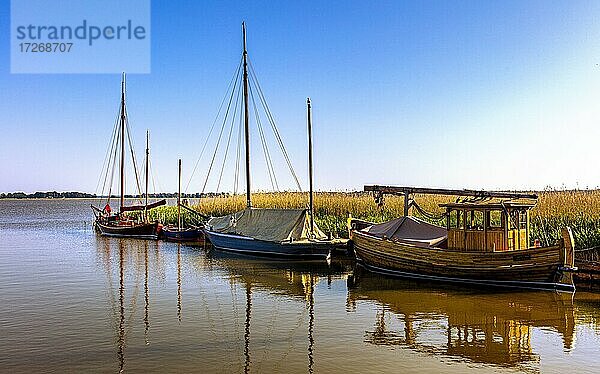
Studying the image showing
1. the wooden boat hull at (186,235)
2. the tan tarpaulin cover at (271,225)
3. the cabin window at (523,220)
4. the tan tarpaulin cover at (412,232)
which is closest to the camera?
the cabin window at (523,220)

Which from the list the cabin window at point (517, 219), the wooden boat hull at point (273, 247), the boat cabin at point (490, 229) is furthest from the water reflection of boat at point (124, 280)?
the cabin window at point (517, 219)

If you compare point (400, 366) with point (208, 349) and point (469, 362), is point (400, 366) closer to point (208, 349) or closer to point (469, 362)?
point (469, 362)

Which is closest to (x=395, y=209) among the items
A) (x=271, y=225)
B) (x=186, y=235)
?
(x=271, y=225)

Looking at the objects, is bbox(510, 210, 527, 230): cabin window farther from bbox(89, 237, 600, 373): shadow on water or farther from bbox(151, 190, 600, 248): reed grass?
bbox(151, 190, 600, 248): reed grass

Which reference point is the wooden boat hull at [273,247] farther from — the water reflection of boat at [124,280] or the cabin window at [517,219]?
the cabin window at [517,219]

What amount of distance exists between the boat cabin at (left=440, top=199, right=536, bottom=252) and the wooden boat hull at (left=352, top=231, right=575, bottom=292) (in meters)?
0.47

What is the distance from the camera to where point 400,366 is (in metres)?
11.9

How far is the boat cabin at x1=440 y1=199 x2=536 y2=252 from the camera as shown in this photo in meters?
20.6

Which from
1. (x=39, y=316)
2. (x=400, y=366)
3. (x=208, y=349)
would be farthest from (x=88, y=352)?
(x=400, y=366)

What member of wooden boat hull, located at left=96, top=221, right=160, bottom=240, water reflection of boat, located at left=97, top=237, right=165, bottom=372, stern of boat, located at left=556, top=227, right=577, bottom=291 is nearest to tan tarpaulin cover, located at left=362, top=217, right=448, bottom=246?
stern of boat, located at left=556, top=227, right=577, bottom=291

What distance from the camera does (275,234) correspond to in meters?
30.6

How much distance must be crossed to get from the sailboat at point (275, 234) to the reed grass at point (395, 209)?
13.8 ft

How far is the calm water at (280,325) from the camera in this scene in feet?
39.8

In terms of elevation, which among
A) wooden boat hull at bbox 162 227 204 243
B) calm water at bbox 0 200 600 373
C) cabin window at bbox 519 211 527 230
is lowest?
calm water at bbox 0 200 600 373
